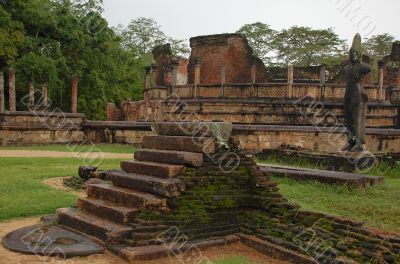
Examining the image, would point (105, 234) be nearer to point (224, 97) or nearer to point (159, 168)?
point (159, 168)

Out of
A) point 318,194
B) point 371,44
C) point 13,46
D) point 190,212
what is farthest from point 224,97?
point 371,44

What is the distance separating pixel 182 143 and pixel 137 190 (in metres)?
0.85

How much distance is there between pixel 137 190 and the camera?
5.80m

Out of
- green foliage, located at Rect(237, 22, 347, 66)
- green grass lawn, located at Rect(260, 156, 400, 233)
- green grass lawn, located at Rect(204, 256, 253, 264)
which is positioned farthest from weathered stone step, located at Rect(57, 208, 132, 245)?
green foliage, located at Rect(237, 22, 347, 66)

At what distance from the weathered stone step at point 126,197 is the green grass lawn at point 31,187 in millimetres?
1093

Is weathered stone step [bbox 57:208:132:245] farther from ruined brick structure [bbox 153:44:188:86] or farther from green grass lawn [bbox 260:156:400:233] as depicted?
ruined brick structure [bbox 153:44:188:86]

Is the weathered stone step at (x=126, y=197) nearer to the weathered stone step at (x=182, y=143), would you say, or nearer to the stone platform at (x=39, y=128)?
the weathered stone step at (x=182, y=143)

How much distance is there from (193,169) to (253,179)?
2.99 ft

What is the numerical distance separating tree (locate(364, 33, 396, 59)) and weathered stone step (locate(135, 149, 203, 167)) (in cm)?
3766

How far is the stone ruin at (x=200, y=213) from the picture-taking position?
4.75 m

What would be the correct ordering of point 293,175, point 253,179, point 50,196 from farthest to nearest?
1. point 293,175
2. point 50,196
3. point 253,179

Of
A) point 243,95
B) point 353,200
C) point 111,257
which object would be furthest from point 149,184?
point 243,95

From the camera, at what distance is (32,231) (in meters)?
5.49

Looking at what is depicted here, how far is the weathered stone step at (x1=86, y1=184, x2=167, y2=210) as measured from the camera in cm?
525
